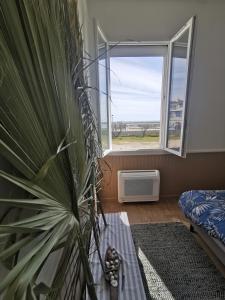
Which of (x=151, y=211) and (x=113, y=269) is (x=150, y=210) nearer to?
(x=151, y=211)

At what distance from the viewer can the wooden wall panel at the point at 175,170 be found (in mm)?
3115

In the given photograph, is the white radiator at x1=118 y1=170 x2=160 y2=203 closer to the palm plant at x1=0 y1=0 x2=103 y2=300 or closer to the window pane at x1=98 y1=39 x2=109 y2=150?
the window pane at x1=98 y1=39 x2=109 y2=150

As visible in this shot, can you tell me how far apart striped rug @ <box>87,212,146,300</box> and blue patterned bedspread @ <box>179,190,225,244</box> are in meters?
0.67

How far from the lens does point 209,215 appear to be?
6.14 ft

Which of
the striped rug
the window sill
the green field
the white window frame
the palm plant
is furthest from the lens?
the green field

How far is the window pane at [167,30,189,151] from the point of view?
8.54 ft

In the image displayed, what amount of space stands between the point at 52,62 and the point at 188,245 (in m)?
2.13

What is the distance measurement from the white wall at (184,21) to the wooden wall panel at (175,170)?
2.38 feet


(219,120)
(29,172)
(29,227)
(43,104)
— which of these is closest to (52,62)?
(43,104)

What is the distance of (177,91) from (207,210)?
1.60m

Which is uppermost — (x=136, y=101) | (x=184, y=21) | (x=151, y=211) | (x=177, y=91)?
(x=184, y=21)

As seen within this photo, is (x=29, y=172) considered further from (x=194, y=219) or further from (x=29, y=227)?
(x=194, y=219)

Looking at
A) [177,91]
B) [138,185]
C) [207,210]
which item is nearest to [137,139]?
[138,185]

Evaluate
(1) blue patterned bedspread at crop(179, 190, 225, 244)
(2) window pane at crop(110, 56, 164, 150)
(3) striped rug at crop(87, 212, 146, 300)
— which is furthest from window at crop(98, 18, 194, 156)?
(3) striped rug at crop(87, 212, 146, 300)
